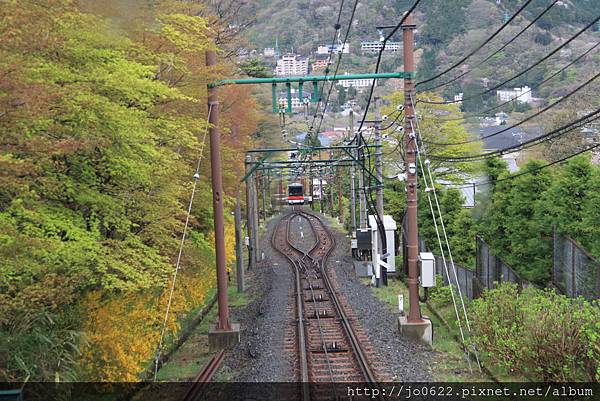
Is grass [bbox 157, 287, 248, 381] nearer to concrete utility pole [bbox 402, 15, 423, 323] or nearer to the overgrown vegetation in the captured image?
concrete utility pole [bbox 402, 15, 423, 323]

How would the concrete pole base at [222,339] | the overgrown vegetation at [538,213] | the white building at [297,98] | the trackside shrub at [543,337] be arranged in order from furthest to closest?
the white building at [297,98] < the overgrown vegetation at [538,213] < the concrete pole base at [222,339] < the trackside shrub at [543,337]

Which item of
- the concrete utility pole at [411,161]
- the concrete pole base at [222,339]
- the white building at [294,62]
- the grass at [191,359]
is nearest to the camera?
the grass at [191,359]

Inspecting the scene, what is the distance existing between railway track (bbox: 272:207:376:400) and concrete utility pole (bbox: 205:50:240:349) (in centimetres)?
165

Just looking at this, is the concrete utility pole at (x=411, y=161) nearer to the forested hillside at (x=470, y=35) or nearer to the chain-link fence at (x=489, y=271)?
the chain-link fence at (x=489, y=271)

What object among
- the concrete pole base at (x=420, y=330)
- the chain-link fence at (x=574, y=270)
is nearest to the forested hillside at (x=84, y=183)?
the concrete pole base at (x=420, y=330)

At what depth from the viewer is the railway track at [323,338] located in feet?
38.3

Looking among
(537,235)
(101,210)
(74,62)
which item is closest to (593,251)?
(537,235)

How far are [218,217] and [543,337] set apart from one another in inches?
293

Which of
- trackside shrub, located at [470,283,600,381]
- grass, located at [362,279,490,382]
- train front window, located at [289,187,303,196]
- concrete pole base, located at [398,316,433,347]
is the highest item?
train front window, located at [289,187,303,196]

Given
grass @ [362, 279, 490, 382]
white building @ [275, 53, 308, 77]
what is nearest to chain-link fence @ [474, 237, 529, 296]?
grass @ [362, 279, 490, 382]

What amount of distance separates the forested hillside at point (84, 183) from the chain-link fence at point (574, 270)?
9.55 metres

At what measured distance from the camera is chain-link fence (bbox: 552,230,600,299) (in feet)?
48.0

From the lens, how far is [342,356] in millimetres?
13258

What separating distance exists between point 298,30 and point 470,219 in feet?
385
